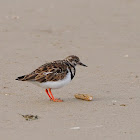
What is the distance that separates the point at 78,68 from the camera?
823 cm

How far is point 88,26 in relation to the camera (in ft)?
37.9

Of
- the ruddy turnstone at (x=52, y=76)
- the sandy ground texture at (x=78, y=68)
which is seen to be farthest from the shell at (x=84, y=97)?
the ruddy turnstone at (x=52, y=76)

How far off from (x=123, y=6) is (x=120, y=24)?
232 centimetres

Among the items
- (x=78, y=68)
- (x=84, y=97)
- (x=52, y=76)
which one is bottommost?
(x=78, y=68)

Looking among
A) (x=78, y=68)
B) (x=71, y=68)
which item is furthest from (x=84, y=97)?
(x=78, y=68)

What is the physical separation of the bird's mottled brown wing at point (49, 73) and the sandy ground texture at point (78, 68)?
0.32m

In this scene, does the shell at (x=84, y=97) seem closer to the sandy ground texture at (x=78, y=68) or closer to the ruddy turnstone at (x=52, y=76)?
the sandy ground texture at (x=78, y=68)

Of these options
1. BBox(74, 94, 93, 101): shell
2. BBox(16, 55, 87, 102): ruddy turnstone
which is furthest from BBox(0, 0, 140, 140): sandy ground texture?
BBox(16, 55, 87, 102): ruddy turnstone

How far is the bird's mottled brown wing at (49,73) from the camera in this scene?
20.8 feet

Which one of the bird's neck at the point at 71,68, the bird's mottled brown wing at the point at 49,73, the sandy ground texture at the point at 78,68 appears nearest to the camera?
the sandy ground texture at the point at 78,68

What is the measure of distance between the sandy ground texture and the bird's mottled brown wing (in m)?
0.32

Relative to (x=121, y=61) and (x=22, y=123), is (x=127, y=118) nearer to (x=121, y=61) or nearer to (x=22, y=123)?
(x=22, y=123)

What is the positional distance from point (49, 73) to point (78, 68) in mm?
1830

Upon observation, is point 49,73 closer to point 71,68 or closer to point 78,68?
point 71,68
